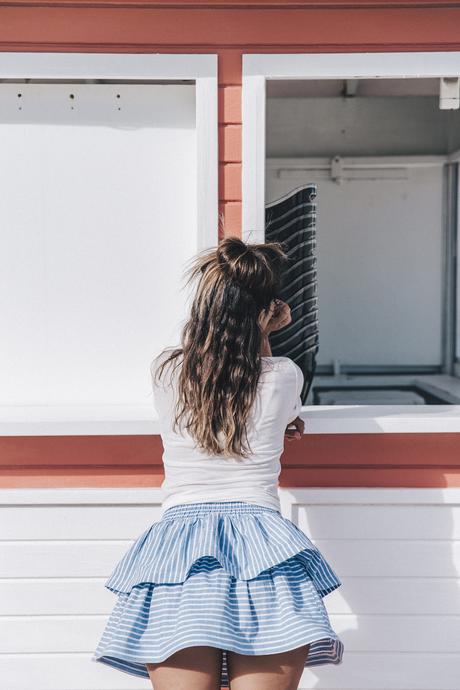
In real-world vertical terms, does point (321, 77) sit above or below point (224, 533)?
above

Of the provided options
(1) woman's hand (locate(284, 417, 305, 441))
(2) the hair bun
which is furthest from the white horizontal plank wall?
(2) the hair bun

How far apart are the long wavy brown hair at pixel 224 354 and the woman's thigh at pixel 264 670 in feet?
1.33

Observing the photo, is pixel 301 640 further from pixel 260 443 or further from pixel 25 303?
pixel 25 303

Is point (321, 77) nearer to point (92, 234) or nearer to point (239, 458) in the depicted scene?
point (92, 234)

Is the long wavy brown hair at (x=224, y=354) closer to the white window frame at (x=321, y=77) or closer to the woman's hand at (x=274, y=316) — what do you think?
the woman's hand at (x=274, y=316)

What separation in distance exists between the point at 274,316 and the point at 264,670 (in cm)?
75

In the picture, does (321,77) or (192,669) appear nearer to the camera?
(192,669)

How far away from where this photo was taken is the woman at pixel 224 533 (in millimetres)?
1655

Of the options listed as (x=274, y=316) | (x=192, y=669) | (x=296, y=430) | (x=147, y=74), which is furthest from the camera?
(x=147, y=74)

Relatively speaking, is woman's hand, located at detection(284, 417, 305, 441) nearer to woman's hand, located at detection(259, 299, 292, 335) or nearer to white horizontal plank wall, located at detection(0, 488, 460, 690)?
woman's hand, located at detection(259, 299, 292, 335)

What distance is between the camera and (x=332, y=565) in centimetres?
259

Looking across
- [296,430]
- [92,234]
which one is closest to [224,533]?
[296,430]

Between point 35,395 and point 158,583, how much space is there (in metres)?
1.12

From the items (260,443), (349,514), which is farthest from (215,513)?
(349,514)
